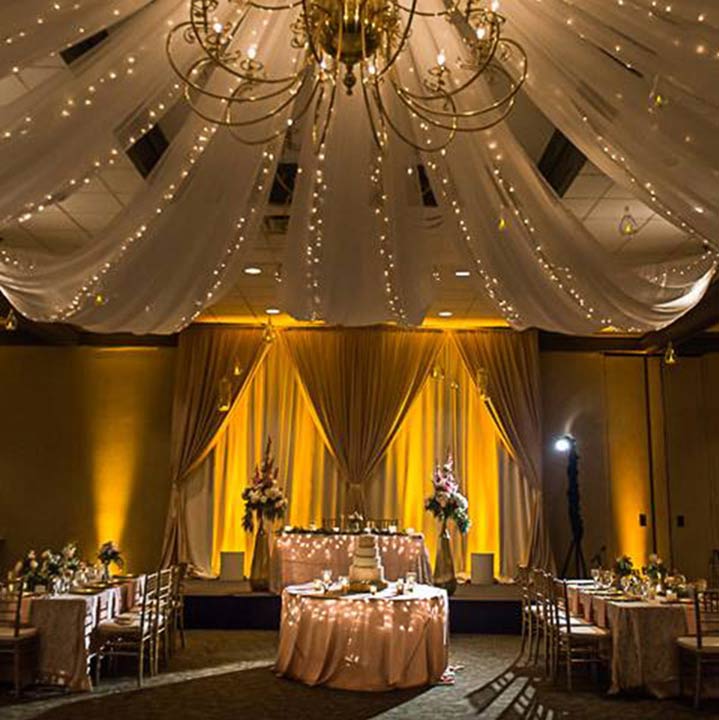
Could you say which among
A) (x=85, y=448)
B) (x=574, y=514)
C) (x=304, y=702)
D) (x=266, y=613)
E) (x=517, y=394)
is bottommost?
(x=304, y=702)

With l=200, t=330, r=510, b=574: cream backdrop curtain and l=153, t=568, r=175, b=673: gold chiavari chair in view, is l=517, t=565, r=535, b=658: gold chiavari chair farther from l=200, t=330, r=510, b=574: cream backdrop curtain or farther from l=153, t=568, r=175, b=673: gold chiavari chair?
l=153, t=568, r=175, b=673: gold chiavari chair

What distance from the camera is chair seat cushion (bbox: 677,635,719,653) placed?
6262 mm

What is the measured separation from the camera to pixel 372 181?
3676 mm

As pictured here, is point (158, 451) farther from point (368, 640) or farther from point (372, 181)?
point (372, 181)

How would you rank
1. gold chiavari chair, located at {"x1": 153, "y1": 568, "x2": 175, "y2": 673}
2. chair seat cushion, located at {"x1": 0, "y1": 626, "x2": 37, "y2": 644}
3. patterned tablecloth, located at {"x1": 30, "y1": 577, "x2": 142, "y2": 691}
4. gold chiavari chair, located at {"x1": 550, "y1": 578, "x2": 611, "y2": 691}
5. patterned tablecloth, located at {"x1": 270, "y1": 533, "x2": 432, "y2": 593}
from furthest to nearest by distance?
1. patterned tablecloth, located at {"x1": 270, "y1": 533, "x2": 432, "y2": 593}
2. gold chiavari chair, located at {"x1": 153, "y1": 568, "x2": 175, "y2": 673}
3. gold chiavari chair, located at {"x1": 550, "y1": 578, "x2": 611, "y2": 691}
4. patterned tablecloth, located at {"x1": 30, "y1": 577, "x2": 142, "y2": 691}
5. chair seat cushion, located at {"x1": 0, "y1": 626, "x2": 37, "y2": 644}

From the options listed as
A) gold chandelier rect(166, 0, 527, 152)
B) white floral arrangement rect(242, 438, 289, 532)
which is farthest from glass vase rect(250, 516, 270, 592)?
gold chandelier rect(166, 0, 527, 152)

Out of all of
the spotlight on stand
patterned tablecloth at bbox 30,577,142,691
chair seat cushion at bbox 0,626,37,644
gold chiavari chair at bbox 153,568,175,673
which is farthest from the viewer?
the spotlight on stand

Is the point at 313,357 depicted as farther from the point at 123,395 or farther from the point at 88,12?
the point at 88,12

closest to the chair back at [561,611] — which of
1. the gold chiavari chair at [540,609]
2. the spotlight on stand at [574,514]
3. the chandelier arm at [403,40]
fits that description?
the gold chiavari chair at [540,609]

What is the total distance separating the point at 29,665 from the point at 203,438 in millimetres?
4819

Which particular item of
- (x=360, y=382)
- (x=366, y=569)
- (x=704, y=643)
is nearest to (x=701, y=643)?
(x=704, y=643)

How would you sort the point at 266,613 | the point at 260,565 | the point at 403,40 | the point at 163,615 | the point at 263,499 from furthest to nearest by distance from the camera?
1. the point at 263,499
2. the point at 260,565
3. the point at 266,613
4. the point at 163,615
5. the point at 403,40

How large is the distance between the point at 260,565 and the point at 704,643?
5545 millimetres

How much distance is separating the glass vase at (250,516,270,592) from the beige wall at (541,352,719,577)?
152 inches
